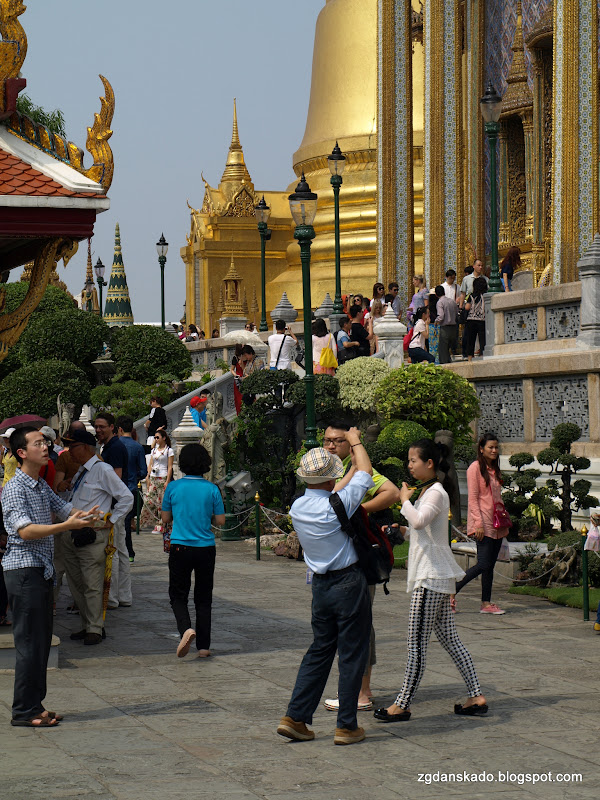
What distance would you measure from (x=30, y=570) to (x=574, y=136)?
17281 mm

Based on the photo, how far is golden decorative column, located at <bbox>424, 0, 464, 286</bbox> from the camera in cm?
3017

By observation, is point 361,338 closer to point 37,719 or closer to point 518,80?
point 518,80

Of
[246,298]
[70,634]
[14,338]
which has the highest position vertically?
[246,298]

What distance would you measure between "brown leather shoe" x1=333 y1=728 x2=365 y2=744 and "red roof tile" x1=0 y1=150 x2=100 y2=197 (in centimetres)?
511

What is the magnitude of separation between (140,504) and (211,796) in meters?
15.6

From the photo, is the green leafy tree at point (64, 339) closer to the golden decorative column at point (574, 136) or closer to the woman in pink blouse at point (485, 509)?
the golden decorative column at point (574, 136)

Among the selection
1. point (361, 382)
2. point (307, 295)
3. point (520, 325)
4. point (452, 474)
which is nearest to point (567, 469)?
point (452, 474)

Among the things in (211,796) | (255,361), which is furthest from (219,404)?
(211,796)

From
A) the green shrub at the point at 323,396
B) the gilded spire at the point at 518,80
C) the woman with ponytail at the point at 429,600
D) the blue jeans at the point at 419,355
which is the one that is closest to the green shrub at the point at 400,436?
the green shrub at the point at 323,396

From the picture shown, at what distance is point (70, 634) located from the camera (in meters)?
12.7

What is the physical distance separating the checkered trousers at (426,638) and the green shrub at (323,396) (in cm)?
1220

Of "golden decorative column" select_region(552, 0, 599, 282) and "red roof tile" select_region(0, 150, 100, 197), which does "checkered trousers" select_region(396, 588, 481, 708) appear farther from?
"golden decorative column" select_region(552, 0, 599, 282)

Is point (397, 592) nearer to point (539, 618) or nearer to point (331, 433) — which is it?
point (539, 618)

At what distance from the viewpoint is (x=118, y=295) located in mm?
70062
